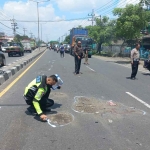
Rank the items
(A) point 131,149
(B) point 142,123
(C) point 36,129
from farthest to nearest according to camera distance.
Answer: (B) point 142,123, (C) point 36,129, (A) point 131,149

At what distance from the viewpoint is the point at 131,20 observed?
25.0 meters

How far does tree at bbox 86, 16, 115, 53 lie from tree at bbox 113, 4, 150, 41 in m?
18.7

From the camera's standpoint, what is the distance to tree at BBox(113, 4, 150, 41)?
24.9m

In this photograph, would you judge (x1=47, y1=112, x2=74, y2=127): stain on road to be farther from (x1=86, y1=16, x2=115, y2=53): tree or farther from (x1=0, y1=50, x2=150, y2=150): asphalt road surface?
(x1=86, y1=16, x2=115, y2=53): tree

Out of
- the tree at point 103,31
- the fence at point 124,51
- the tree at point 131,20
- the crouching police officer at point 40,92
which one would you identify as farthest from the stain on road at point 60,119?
the tree at point 103,31

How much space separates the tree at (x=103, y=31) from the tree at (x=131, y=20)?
1872cm

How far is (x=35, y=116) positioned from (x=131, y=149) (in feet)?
8.02

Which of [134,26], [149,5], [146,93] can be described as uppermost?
[149,5]

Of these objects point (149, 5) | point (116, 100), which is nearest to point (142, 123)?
point (116, 100)

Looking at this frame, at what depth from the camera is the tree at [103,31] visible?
45.8 m

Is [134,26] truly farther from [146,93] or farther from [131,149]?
[131,149]

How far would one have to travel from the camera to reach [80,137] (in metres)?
4.43

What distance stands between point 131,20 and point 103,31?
843 inches

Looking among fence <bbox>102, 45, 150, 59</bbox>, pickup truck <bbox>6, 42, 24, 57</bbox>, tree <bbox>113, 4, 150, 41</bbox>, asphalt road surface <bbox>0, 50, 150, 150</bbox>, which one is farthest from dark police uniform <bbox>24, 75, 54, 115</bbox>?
pickup truck <bbox>6, 42, 24, 57</bbox>
